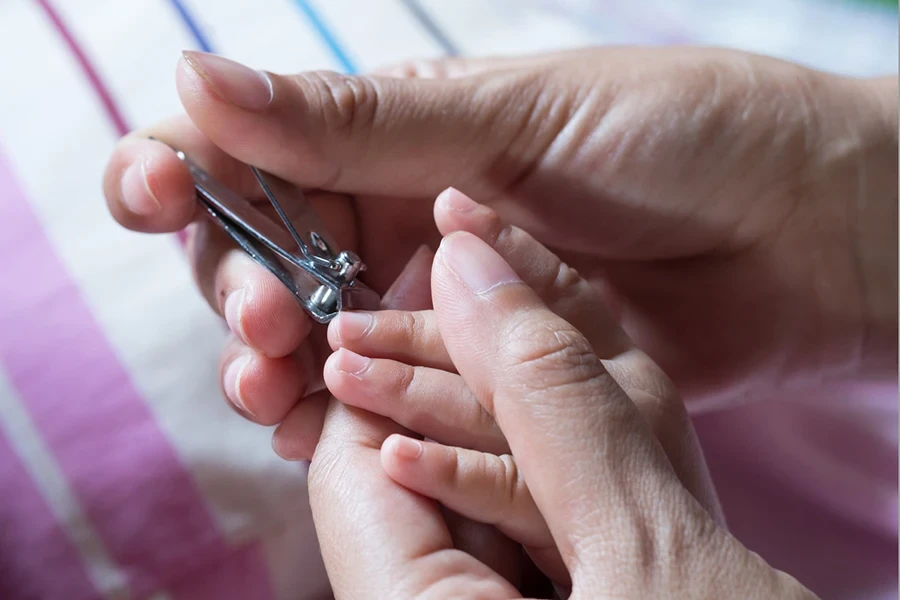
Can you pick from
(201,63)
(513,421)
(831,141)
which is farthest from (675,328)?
(201,63)

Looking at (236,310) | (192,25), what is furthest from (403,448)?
(192,25)

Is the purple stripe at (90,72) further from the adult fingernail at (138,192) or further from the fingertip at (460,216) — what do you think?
the fingertip at (460,216)

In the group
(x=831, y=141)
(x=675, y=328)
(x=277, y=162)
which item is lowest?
(x=675, y=328)

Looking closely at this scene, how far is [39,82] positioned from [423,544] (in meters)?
0.75

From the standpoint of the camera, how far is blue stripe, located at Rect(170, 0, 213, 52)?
1016mm

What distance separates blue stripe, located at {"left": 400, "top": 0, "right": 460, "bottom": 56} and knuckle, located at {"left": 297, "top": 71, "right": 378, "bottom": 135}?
0.48m

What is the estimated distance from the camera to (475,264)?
51 centimetres

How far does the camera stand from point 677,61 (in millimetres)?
809

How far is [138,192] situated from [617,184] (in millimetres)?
447

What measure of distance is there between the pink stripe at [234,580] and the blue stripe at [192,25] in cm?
63

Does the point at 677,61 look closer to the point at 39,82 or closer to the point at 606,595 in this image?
the point at 606,595

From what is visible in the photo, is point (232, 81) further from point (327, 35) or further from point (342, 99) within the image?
point (327, 35)

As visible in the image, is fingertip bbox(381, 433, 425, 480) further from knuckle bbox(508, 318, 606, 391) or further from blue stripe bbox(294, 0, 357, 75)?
blue stripe bbox(294, 0, 357, 75)

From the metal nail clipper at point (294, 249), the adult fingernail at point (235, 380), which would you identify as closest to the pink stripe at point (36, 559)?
the adult fingernail at point (235, 380)
